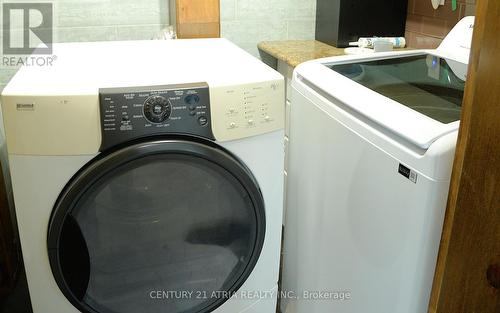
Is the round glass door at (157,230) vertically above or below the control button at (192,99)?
below

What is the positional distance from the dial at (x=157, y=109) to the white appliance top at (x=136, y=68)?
0.19 feet

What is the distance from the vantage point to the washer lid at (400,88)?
101 centimetres

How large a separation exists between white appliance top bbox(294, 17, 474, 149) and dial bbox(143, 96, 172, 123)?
0.45 metres

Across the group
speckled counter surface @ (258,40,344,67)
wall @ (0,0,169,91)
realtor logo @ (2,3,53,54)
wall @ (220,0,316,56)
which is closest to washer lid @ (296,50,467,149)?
speckled counter surface @ (258,40,344,67)

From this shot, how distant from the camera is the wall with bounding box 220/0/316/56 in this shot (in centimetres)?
236

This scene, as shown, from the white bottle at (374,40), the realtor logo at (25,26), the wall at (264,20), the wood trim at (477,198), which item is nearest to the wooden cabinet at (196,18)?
the wall at (264,20)

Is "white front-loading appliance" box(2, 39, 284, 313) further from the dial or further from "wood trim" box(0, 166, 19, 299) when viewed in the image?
"wood trim" box(0, 166, 19, 299)

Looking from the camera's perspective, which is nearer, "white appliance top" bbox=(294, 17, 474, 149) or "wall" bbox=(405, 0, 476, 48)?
"white appliance top" bbox=(294, 17, 474, 149)

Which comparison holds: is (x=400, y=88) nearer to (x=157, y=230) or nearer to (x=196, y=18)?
(x=157, y=230)

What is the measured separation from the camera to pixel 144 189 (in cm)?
121

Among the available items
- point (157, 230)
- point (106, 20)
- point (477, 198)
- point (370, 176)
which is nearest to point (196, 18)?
point (106, 20)

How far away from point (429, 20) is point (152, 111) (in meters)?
1.59

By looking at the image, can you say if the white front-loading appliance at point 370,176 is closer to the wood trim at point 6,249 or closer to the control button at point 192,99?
the control button at point 192,99

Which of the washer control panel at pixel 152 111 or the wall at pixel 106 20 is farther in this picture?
the wall at pixel 106 20
